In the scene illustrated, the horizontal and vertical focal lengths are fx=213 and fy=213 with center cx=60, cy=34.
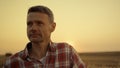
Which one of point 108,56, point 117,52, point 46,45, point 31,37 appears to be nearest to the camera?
point 31,37

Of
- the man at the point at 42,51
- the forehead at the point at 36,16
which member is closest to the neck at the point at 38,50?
the man at the point at 42,51

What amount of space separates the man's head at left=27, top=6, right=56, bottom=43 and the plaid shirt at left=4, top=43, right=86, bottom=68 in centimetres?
10

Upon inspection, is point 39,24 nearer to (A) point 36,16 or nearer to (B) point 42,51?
(A) point 36,16

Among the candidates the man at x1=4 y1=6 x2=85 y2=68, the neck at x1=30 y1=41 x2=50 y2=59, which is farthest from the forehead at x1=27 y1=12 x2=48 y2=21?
the neck at x1=30 y1=41 x2=50 y2=59

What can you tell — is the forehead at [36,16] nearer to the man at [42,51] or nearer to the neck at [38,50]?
the man at [42,51]

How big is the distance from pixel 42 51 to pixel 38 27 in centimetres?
15

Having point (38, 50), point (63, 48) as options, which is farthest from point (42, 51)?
point (63, 48)

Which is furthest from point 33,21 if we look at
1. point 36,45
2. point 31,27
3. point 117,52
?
point 117,52

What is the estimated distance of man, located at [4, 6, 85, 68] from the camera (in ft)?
4.06

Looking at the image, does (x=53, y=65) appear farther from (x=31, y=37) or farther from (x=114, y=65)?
(x=114, y=65)

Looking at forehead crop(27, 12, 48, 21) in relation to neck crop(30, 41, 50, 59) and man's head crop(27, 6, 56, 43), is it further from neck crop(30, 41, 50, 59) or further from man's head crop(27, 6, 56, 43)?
neck crop(30, 41, 50, 59)

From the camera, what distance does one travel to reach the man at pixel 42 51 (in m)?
1.24

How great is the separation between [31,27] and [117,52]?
93.5 inches

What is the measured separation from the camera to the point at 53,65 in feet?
4.04
